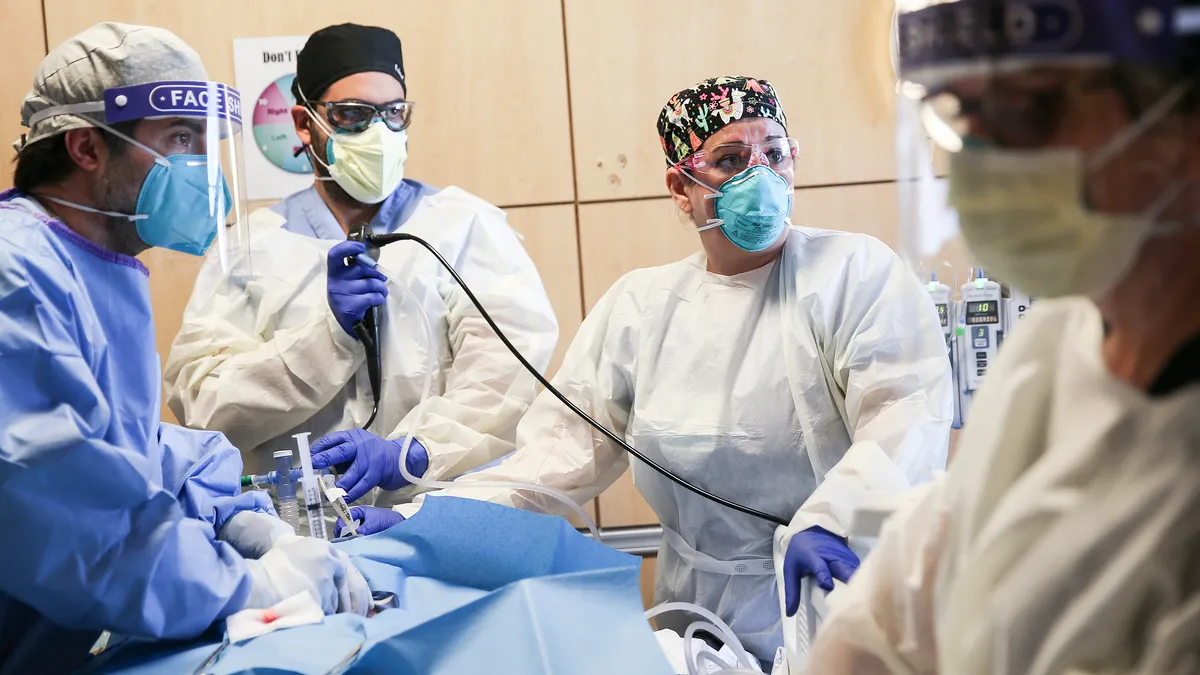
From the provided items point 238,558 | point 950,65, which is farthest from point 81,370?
point 950,65

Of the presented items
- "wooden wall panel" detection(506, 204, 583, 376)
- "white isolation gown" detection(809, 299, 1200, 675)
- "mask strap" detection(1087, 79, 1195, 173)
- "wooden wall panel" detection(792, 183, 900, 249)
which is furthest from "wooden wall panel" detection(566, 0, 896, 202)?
"mask strap" detection(1087, 79, 1195, 173)

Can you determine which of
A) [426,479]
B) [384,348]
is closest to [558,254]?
[384,348]

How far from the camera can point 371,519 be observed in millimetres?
1785

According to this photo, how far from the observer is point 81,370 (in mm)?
1178

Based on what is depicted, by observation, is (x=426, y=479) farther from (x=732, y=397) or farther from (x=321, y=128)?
(x=321, y=128)

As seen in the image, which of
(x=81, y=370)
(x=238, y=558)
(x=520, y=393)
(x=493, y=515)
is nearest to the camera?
(x=81, y=370)

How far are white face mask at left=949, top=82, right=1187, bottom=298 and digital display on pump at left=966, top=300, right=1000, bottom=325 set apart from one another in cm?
33

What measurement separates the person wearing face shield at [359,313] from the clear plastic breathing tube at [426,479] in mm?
22

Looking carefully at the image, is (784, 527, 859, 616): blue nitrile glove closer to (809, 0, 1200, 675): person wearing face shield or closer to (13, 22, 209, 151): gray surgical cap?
(809, 0, 1200, 675): person wearing face shield

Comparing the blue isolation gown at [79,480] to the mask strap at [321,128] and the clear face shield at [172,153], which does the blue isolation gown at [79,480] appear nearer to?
the clear face shield at [172,153]

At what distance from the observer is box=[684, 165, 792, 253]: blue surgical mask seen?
5.87ft

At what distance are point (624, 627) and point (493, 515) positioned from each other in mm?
280

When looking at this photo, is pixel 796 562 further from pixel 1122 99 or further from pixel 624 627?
pixel 1122 99

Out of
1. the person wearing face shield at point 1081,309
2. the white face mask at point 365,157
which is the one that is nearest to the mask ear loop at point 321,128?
the white face mask at point 365,157
